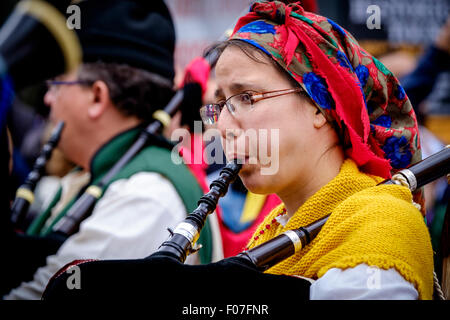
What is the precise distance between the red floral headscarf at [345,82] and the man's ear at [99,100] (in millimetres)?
1629

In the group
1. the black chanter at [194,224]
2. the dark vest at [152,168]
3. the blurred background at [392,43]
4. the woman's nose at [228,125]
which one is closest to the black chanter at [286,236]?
the black chanter at [194,224]

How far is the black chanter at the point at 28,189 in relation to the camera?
3027 millimetres

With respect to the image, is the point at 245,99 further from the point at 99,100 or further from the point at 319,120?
the point at 99,100

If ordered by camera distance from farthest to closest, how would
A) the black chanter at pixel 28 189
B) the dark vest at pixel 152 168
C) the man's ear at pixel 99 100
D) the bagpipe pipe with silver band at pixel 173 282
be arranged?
the man's ear at pixel 99 100 < the black chanter at pixel 28 189 < the dark vest at pixel 152 168 < the bagpipe pipe with silver band at pixel 173 282

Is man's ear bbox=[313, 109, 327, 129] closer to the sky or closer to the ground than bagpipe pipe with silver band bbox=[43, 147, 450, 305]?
closer to the sky

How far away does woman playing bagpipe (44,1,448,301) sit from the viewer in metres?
1.48

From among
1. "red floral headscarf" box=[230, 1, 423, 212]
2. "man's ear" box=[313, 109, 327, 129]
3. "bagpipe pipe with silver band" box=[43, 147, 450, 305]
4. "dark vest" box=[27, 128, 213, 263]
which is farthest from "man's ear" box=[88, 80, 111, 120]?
"bagpipe pipe with silver band" box=[43, 147, 450, 305]

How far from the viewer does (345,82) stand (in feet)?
5.45

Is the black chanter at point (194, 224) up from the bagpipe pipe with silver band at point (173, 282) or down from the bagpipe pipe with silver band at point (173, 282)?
up

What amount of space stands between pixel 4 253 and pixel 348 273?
5.86 feet

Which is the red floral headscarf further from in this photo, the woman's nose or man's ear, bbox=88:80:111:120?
man's ear, bbox=88:80:111:120

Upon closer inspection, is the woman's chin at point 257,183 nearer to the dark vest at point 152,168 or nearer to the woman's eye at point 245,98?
the woman's eye at point 245,98

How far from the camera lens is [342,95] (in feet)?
5.50

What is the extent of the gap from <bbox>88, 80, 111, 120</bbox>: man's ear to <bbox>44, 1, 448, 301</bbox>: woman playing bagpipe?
153 centimetres
